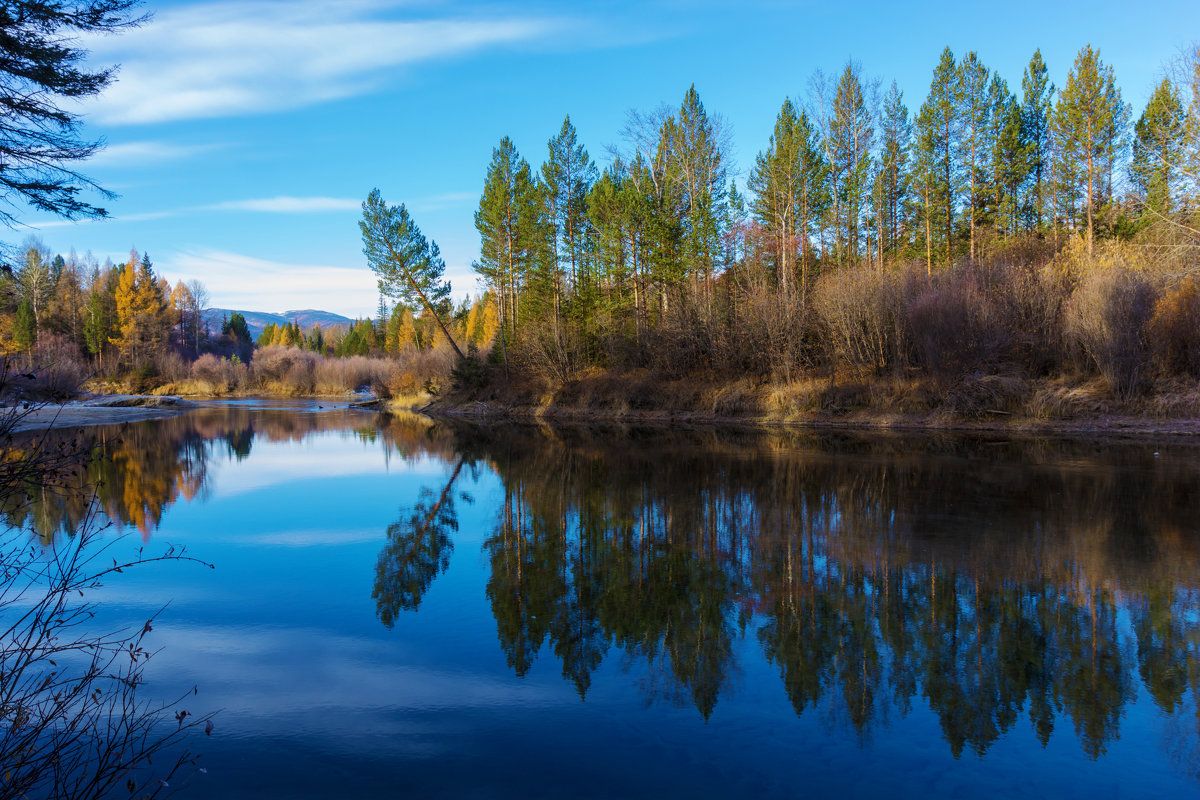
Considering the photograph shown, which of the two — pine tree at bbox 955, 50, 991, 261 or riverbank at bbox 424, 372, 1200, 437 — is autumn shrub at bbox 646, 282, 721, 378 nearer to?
riverbank at bbox 424, 372, 1200, 437

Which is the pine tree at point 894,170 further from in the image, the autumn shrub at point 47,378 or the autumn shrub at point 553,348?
the autumn shrub at point 47,378

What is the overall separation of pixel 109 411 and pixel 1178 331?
4935cm

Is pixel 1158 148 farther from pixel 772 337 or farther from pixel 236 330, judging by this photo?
pixel 236 330

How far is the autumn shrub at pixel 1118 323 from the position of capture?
74.7 feet

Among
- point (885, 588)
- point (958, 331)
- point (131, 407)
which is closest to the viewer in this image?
point (885, 588)

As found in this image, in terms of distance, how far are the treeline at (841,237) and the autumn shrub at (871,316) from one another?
0.28ft

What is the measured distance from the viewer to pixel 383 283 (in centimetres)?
4388

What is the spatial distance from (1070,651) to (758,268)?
30.8m

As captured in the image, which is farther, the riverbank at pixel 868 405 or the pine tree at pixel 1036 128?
the pine tree at pixel 1036 128

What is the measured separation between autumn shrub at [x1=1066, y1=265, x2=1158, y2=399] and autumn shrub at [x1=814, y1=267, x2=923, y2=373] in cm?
607

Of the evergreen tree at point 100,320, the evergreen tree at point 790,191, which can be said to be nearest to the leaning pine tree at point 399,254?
the evergreen tree at point 790,191

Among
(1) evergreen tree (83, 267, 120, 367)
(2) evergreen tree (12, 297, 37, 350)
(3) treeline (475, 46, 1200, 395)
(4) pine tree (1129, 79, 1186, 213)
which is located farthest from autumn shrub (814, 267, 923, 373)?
(1) evergreen tree (83, 267, 120, 367)

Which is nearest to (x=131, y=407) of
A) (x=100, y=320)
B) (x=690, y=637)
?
(x=100, y=320)

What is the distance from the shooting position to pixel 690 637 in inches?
254
